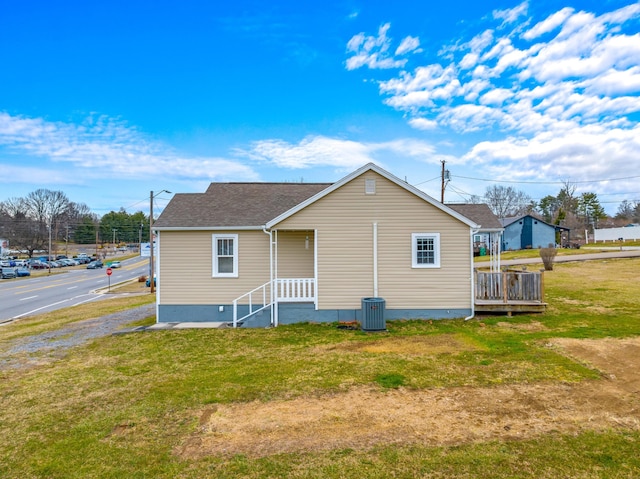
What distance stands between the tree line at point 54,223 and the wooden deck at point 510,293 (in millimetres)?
81833

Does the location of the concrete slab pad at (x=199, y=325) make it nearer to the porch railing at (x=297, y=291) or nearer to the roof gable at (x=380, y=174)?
the porch railing at (x=297, y=291)

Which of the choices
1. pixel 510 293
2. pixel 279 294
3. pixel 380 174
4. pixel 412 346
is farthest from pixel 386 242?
pixel 510 293

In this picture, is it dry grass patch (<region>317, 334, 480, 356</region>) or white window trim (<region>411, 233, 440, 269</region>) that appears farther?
white window trim (<region>411, 233, 440, 269</region>)

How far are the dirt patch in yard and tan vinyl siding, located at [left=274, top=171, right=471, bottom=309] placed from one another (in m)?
5.62

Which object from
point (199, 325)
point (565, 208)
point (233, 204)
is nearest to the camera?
point (199, 325)

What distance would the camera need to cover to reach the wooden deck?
12273 millimetres

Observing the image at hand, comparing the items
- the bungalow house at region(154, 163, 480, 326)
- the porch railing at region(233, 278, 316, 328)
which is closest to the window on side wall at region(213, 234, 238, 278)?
the porch railing at region(233, 278, 316, 328)

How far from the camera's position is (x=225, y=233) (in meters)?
12.8

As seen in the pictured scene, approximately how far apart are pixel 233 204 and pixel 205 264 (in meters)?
2.87

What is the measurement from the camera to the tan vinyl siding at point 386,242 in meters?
12.0

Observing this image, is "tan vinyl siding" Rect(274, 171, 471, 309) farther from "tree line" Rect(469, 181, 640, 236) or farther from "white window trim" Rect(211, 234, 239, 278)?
"tree line" Rect(469, 181, 640, 236)

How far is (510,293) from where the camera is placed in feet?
41.0

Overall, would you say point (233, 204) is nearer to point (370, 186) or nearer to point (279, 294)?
point (279, 294)

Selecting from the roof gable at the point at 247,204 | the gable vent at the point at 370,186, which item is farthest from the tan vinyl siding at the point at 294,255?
the gable vent at the point at 370,186
